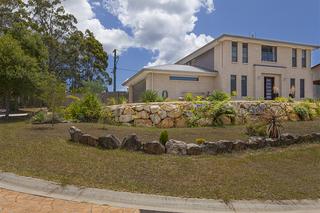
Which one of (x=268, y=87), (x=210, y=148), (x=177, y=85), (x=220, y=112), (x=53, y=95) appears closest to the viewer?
(x=210, y=148)

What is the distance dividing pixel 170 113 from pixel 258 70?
10351 mm

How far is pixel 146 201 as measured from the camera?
16.9 feet

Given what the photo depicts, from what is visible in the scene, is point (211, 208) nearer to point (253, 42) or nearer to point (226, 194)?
point (226, 194)

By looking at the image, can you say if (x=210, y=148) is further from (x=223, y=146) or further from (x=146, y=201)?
(x=146, y=201)

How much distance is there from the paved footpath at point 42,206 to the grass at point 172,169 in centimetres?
76

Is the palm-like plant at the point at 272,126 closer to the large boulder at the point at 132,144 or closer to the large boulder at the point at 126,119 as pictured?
the large boulder at the point at 132,144

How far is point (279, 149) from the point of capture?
9.64m

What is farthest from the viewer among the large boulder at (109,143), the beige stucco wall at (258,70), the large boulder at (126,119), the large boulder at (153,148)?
the beige stucco wall at (258,70)

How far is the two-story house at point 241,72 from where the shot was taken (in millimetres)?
20172

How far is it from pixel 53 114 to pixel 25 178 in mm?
7539

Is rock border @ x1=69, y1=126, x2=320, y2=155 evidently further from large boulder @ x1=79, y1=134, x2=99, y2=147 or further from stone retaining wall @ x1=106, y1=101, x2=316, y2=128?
stone retaining wall @ x1=106, y1=101, x2=316, y2=128

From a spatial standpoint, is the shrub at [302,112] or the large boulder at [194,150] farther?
the shrub at [302,112]

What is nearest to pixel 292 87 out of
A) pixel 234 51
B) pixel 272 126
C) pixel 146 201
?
pixel 234 51

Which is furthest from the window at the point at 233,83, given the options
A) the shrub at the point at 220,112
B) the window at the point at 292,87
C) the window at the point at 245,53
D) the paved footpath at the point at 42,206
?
the paved footpath at the point at 42,206
